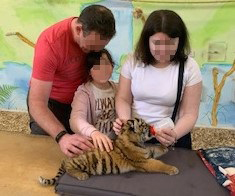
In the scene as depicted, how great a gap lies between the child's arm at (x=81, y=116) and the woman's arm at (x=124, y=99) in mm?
105

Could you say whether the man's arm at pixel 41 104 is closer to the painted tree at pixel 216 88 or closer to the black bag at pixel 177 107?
the black bag at pixel 177 107

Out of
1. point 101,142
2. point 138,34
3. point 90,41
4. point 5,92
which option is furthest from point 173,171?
point 5,92

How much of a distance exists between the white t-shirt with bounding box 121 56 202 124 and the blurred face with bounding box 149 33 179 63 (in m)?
0.07

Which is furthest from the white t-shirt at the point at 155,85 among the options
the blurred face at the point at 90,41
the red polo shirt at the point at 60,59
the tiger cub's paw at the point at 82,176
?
the tiger cub's paw at the point at 82,176

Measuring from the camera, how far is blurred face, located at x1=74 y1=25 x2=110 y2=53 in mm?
1143

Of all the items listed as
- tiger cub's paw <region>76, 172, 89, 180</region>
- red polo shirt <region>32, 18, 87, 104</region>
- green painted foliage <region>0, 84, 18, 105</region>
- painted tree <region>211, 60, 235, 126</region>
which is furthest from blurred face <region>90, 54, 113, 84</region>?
green painted foliage <region>0, 84, 18, 105</region>

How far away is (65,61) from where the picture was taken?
4.17 ft

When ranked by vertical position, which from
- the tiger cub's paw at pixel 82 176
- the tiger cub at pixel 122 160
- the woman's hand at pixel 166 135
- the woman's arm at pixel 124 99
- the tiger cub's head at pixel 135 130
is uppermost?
the woman's arm at pixel 124 99

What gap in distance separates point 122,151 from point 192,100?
301 millimetres

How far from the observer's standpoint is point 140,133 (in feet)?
3.45

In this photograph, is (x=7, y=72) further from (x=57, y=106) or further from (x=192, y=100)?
(x=192, y=100)

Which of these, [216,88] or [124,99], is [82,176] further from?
[216,88]

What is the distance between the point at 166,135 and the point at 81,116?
288mm

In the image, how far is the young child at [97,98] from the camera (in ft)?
3.88
